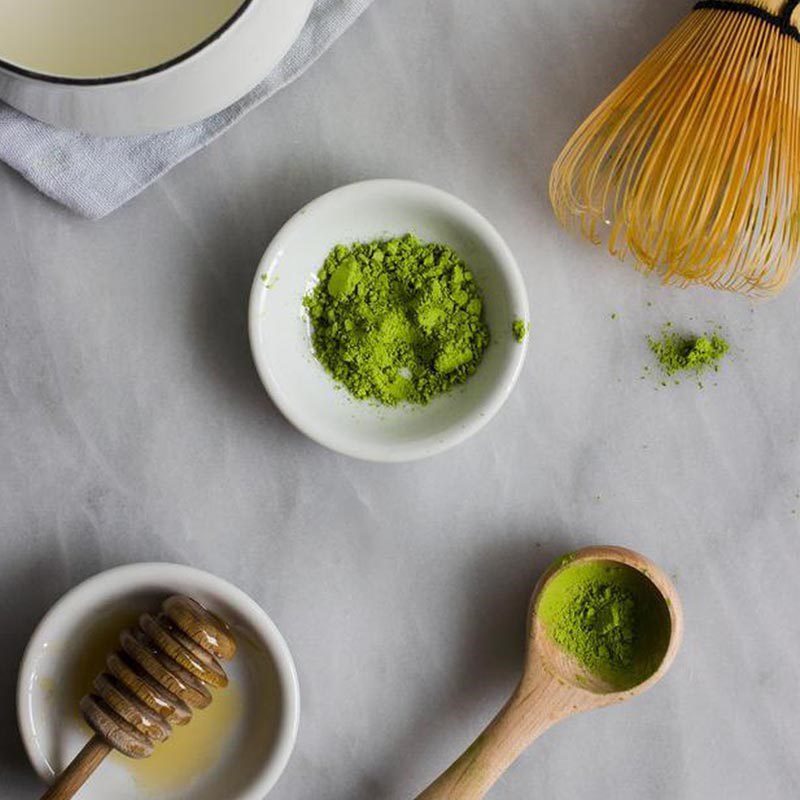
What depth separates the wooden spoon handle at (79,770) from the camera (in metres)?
0.90

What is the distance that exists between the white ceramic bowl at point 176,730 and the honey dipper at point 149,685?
0.10 ft

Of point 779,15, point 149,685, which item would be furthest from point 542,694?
point 779,15

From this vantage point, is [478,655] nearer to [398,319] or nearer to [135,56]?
[398,319]

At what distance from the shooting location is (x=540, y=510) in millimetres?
1038

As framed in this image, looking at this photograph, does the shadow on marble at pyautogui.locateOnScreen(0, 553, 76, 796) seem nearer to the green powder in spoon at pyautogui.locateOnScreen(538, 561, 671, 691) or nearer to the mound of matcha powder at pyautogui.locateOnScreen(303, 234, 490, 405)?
the mound of matcha powder at pyautogui.locateOnScreen(303, 234, 490, 405)

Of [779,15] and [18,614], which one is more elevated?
[779,15]

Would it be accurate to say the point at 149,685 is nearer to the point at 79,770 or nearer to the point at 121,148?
the point at 79,770

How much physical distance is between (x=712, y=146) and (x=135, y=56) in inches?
18.5

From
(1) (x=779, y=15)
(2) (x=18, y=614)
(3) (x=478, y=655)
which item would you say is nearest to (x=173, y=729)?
(2) (x=18, y=614)

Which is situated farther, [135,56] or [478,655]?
[478,655]

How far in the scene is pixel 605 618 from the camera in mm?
984

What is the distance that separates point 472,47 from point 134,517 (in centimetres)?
53

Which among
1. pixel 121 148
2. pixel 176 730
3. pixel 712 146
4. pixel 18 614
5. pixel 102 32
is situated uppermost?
pixel 102 32

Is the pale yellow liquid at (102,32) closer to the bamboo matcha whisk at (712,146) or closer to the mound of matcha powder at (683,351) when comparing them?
the bamboo matcha whisk at (712,146)
